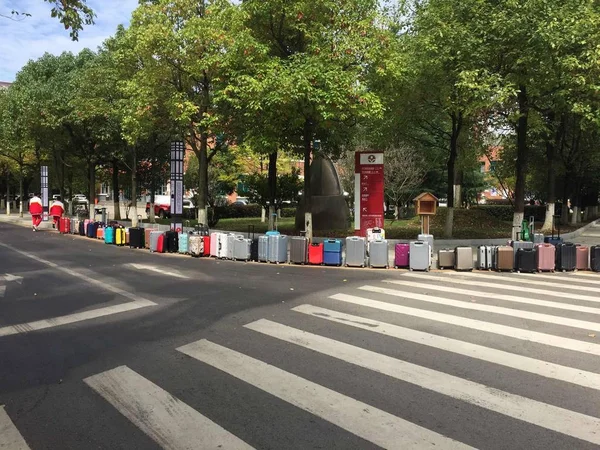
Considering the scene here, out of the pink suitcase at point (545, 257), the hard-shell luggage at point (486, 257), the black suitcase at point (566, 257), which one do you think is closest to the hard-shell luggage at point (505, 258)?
the hard-shell luggage at point (486, 257)

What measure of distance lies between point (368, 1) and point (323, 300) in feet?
35.5

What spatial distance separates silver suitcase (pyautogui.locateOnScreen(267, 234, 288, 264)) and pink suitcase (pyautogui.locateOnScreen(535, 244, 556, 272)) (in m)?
7.25

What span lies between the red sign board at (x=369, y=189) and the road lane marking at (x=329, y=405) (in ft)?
41.2

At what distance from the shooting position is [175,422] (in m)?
4.27

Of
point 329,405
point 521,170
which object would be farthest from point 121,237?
point 329,405

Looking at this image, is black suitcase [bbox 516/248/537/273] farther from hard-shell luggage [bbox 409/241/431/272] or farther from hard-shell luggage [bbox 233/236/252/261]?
hard-shell luggage [bbox 233/236/252/261]

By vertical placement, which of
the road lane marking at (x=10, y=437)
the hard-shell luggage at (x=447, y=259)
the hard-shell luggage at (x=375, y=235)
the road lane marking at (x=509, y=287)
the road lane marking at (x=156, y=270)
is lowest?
the road lane marking at (x=10, y=437)

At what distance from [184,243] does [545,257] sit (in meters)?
11.4

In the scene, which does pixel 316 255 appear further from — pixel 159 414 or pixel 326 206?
pixel 159 414

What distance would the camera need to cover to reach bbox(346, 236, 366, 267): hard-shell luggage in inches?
576

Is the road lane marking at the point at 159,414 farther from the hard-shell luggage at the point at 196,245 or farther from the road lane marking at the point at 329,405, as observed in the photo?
the hard-shell luggage at the point at 196,245

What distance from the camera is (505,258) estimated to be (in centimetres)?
1380

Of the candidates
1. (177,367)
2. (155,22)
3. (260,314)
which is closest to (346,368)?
(177,367)

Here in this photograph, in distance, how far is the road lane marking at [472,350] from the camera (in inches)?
215
